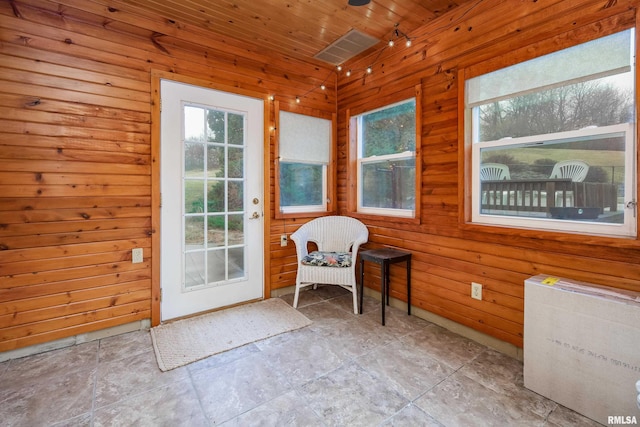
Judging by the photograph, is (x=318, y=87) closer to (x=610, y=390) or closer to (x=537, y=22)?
(x=537, y=22)

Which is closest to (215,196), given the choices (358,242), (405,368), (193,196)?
(193,196)

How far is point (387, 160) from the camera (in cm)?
314

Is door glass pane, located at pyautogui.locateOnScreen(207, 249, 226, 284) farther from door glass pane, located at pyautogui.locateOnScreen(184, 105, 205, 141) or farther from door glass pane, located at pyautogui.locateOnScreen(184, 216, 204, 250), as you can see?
door glass pane, located at pyautogui.locateOnScreen(184, 105, 205, 141)

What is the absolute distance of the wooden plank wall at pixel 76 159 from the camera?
203cm

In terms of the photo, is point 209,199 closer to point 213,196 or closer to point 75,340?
point 213,196

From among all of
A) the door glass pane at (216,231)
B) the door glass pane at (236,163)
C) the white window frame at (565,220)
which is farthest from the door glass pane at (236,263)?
the white window frame at (565,220)

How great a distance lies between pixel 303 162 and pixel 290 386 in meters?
2.30

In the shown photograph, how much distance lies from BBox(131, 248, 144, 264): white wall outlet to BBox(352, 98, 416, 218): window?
2203 millimetres

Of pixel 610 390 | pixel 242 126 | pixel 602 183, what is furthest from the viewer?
pixel 242 126

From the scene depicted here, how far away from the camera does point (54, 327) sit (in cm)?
217

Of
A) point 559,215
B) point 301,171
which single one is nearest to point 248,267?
point 301,171

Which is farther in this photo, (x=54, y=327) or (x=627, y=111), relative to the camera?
(x=54, y=327)

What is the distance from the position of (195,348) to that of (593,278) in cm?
262

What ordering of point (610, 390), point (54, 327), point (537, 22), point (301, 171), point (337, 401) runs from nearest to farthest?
1. point (610, 390)
2. point (337, 401)
3. point (537, 22)
4. point (54, 327)
5. point (301, 171)
